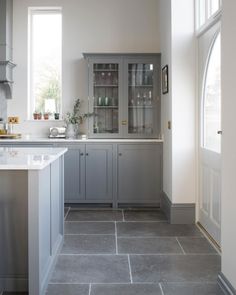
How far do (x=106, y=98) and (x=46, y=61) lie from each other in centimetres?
117

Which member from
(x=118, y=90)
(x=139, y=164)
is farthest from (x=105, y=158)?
(x=118, y=90)

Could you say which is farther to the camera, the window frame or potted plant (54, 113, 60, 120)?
potted plant (54, 113, 60, 120)

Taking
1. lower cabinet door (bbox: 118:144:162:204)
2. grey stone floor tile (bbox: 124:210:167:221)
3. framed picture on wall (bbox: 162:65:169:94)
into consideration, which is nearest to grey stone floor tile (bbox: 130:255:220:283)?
grey stone floor tile (bbox: 124:210:167:221)

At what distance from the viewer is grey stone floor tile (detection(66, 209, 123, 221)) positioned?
4508 mm

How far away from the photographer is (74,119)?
5.34 metres

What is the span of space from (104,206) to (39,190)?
2875 mm

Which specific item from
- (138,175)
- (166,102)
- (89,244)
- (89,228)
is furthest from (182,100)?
(89,244)

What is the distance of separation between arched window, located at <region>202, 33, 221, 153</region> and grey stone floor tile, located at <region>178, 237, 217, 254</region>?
0.90m

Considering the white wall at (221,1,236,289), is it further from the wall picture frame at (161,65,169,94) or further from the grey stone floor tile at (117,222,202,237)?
the wall picture frame at (161,65,169,94)

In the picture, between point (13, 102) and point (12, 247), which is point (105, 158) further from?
point (12, 247)

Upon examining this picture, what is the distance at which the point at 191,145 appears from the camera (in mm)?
4199

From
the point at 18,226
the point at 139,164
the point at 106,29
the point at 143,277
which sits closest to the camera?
the point at 18,226

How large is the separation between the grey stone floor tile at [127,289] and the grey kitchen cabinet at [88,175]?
7.95 feet

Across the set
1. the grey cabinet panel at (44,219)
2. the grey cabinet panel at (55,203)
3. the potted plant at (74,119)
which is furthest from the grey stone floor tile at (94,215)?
the grey cabinet panel at (44,219)
